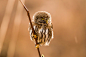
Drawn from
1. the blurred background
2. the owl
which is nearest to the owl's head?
the owl

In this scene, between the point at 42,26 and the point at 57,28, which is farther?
the point at 57,28

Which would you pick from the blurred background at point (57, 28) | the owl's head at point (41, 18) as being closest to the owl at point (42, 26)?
the owl's head at point (41, 18)

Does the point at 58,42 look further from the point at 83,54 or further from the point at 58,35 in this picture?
→ the point at 83,54

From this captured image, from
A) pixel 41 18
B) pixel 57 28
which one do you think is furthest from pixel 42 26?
pixel 57 28

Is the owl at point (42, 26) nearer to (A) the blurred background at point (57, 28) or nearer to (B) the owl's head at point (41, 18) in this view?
(B) the owl's head at point (41, 18)

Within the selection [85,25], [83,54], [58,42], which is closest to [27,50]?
[58,42]

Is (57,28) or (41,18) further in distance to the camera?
(57,28)

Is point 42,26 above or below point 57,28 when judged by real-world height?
below

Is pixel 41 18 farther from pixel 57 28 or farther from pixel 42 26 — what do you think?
pixel 57 28
